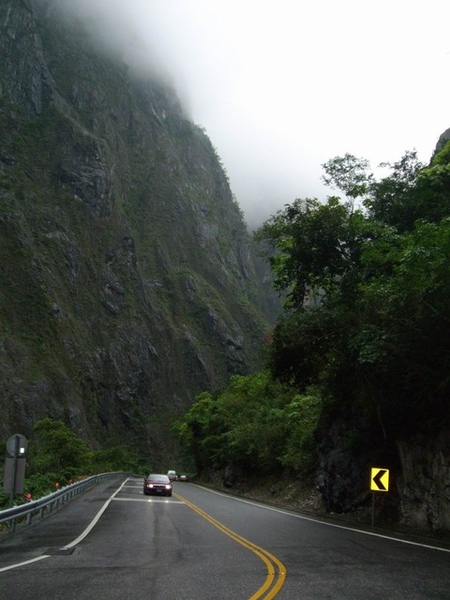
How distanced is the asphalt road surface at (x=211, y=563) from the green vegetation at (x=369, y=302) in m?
4.75

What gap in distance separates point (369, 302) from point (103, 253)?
357 ft

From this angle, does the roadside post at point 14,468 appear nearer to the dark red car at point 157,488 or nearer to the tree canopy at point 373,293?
the tree canopy at point 373,293

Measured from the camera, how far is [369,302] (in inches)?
719

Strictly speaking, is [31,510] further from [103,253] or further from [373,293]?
[103,253]

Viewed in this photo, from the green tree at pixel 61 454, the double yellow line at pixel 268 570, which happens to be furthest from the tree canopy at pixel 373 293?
the green tree at pixel 61 454

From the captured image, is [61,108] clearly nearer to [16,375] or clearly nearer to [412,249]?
[16,375]

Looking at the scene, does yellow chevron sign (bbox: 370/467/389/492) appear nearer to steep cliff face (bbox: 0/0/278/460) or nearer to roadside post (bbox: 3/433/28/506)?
roadside post (bbox: 3/433/28/506)

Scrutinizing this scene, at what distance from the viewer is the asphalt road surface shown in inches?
291

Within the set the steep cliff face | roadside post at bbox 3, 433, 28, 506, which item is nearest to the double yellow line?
roadside post at bbox 3, 433, 28, 506

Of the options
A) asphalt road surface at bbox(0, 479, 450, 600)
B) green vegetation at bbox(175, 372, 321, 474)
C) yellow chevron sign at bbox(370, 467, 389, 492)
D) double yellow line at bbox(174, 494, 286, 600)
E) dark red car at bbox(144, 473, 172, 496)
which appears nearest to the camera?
double yellow line at bbox(174, 494, 286, 600)

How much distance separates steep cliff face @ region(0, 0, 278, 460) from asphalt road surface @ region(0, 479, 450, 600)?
66228mm

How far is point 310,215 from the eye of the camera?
78.0ft

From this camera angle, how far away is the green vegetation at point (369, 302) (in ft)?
50.0

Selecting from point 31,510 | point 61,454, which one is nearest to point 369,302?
point 31,510
